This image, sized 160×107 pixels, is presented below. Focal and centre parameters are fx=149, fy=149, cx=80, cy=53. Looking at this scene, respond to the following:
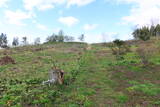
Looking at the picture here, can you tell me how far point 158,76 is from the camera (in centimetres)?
898

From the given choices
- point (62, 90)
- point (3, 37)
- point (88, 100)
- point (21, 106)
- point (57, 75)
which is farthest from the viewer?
point (3, 37)

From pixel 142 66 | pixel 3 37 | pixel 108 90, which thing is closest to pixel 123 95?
pixel 108 90

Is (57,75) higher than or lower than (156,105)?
higher

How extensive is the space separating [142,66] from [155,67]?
88 cm

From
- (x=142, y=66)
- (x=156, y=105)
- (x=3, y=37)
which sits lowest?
(x=156, y=105)

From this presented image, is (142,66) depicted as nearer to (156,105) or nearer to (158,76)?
(158,76)

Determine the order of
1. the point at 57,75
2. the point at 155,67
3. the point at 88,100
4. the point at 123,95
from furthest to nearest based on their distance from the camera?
the point at 155,67
the point at 57,75
the point at 123,95
the point at 88,100

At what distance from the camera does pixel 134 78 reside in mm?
8898

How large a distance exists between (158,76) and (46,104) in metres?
6.99

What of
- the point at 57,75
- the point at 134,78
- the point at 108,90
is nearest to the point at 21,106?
the point at 57,75

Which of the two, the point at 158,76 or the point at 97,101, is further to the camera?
the point at 158,76

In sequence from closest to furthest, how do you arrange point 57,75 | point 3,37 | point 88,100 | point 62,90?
point 88,100
point 62,90
point 57,75
point 3,37

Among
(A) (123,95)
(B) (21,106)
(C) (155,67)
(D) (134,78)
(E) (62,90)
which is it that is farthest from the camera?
(C) (155,67)

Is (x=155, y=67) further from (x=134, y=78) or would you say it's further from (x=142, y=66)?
(x=134, y=78)
